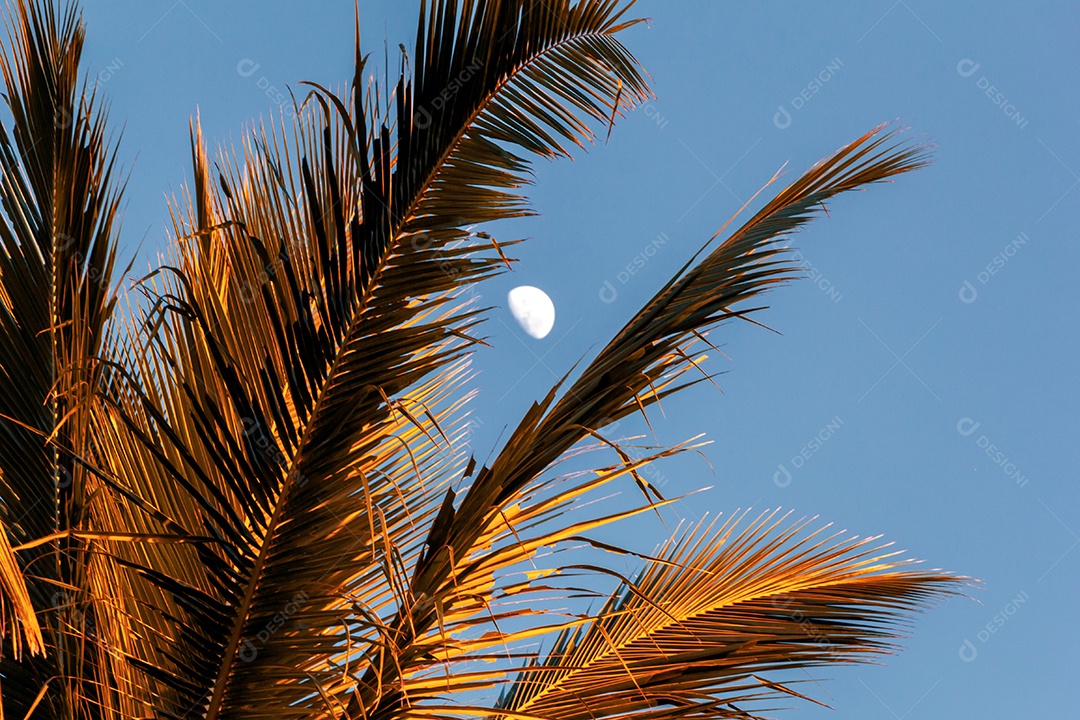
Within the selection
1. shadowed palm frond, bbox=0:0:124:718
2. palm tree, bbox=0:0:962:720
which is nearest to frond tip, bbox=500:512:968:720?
palm tree, bbox=0:0:962:720

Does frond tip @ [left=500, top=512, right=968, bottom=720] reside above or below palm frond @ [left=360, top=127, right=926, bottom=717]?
below

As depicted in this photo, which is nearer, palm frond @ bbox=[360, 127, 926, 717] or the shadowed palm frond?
palm frond @ bbox=[360, 127, 926, 717]

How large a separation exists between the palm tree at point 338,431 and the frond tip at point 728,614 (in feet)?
0.05

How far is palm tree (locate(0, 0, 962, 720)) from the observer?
1.71 m

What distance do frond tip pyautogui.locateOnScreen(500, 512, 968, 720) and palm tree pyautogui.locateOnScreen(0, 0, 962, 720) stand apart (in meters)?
0.01

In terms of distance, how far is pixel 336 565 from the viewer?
194 centimetres

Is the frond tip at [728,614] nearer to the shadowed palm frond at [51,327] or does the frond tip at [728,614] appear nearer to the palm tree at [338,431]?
the palm tree at [338,431]

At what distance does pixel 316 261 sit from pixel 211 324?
260mm

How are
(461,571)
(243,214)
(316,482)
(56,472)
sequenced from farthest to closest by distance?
(56,472) → (243,214) → (316,482) → (461,571)

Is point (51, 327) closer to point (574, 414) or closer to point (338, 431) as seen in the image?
point (338, 431)

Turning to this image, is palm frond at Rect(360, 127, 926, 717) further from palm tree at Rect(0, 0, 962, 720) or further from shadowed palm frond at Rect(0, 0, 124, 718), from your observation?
shadowed palm frond at Rect(0, 0, 124, 718)

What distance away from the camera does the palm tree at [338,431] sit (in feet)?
5.60

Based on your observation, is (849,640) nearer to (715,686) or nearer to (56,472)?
(715,686)

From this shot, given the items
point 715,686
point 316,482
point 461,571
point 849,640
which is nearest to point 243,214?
point 316,482
